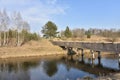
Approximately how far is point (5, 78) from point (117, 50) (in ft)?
55.4

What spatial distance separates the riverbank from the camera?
192ft

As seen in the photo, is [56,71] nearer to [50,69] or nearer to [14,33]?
[50,69]

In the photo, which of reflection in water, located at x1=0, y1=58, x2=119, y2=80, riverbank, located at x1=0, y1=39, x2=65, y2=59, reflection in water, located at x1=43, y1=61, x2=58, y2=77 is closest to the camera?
reflection in water, located at x1=0, y1=58, x2=119, y2=80

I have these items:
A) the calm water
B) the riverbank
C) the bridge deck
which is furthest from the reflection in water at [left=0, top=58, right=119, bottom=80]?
the riverbank

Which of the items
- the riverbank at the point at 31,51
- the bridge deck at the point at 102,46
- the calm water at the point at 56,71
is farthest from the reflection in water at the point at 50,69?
the riverbank at the point at 31,51

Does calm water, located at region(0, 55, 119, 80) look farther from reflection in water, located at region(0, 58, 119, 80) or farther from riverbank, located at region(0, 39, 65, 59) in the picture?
riverbank, located at region(0, 39, 65, 59)

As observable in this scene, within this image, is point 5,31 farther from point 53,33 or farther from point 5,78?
point 5,78

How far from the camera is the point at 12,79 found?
28.3 m

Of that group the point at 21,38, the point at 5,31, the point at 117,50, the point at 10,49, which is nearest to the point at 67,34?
the point at 21,38

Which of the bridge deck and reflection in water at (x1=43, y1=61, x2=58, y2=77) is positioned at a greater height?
the bridge deck

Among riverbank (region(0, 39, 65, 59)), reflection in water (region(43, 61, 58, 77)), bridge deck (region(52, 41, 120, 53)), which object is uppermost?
bridge deck (region(52, 41, 120, 53))

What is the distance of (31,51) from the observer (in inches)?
2474

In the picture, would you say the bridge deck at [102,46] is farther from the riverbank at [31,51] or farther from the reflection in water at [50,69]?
the riverbank at [31,51]

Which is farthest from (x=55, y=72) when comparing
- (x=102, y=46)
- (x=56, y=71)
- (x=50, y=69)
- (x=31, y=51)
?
(x=31, y=51)
